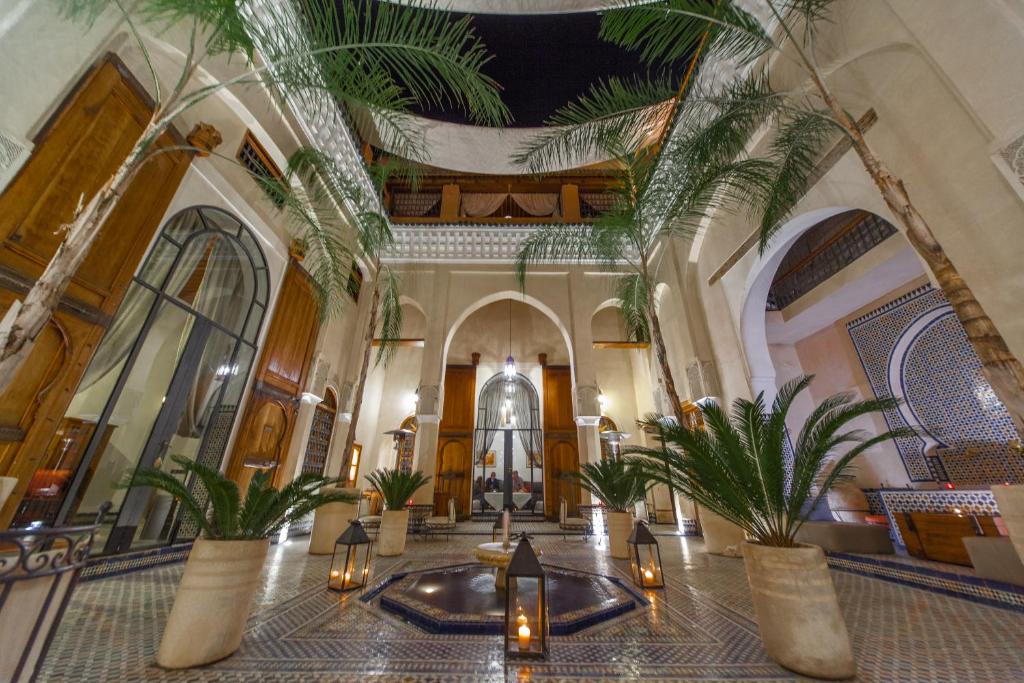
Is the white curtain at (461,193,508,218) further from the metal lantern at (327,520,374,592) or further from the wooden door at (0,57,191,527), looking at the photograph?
the metal lantern at (327,520,374,592)

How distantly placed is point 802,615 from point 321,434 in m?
7.39

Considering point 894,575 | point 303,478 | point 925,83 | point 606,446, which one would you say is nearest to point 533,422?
point 606,446

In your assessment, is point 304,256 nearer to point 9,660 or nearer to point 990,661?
point 9,660

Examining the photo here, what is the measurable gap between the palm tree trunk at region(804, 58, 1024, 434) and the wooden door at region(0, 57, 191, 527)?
507 centimetres

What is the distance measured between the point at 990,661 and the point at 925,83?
383 cm

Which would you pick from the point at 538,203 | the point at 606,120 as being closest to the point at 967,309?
the point at 606,120

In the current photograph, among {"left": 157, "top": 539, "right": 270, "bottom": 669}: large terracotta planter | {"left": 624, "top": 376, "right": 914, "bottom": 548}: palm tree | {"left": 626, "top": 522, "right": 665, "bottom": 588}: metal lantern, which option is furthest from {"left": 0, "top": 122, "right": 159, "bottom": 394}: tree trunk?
{"left": 626, "top": 522, "right": 665, "bottom": 588}: metal lantern

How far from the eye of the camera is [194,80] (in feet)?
13.0

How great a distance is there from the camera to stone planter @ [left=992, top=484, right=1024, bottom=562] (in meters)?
1.96

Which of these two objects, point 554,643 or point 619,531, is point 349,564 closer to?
point 554,643

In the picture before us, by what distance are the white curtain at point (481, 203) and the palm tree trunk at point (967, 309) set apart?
24.0ft

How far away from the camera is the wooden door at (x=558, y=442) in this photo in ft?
31.0

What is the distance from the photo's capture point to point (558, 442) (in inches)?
396

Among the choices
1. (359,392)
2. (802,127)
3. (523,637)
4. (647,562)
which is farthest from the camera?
(359,392)
